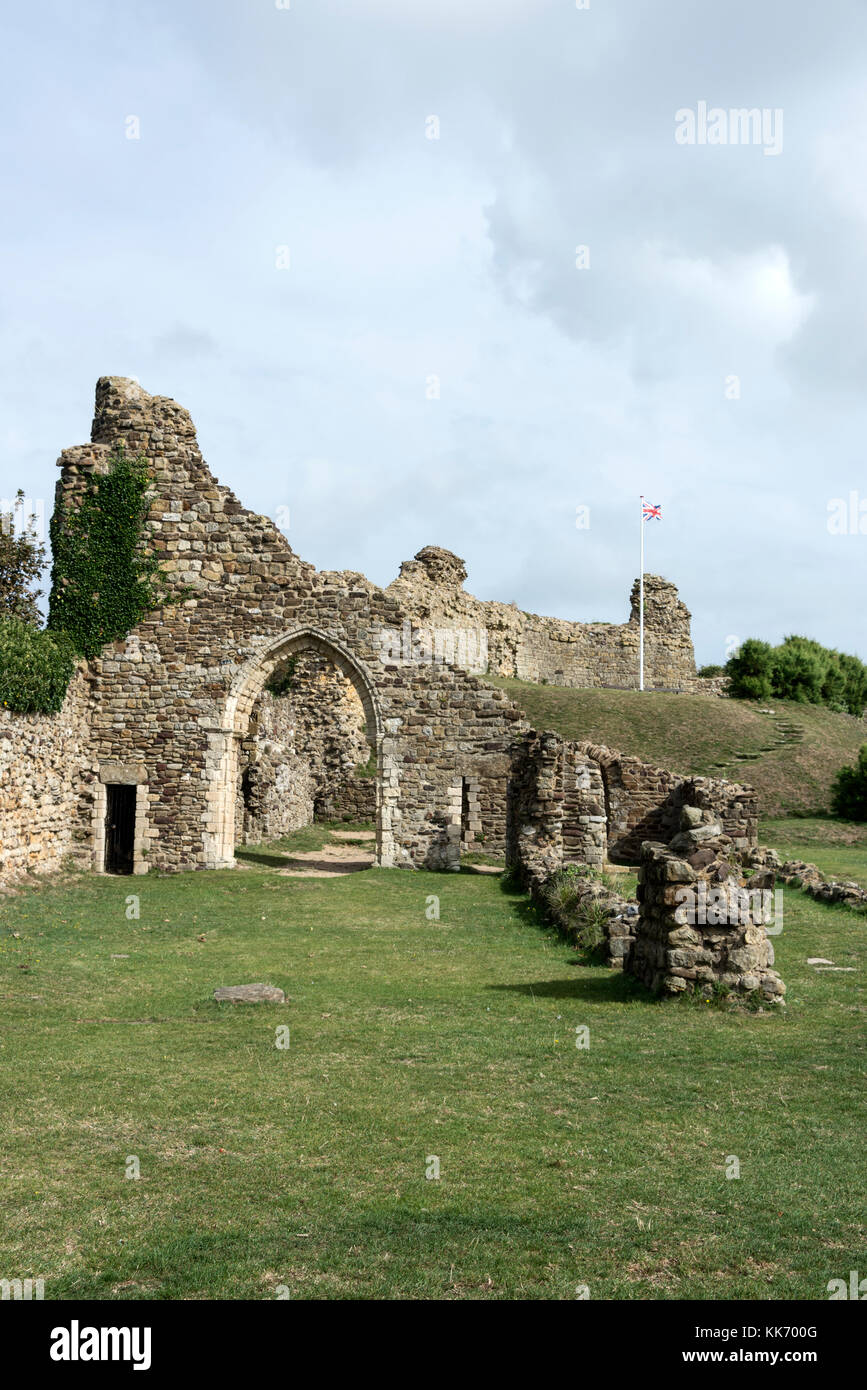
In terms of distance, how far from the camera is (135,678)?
72.0 feet

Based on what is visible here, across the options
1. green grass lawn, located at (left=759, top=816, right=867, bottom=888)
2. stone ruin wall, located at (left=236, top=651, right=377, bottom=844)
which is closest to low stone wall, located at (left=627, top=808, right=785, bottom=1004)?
green grass lawn, located at (left=759, top=816, right=867, bottom=888)

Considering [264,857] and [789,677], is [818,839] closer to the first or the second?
[264,857]

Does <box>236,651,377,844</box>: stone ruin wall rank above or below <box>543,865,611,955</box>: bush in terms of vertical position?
above

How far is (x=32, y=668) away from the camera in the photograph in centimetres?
1834

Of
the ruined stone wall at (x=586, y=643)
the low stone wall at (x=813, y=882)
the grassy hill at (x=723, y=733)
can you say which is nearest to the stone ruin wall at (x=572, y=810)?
the low stone wall at (x=813, y=882)

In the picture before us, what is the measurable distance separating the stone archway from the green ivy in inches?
101

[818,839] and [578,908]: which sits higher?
[818,839]

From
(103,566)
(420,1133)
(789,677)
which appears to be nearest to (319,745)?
(103,566)

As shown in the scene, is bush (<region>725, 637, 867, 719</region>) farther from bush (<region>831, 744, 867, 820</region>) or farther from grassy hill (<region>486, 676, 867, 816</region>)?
bush (<region>831, 744, 867, 820</region>)

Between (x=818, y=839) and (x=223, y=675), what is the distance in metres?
15.6

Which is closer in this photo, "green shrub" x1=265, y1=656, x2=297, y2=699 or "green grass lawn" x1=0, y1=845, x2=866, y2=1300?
"green grass lawn" x1=0, y1=845, x2=866, y2=1300

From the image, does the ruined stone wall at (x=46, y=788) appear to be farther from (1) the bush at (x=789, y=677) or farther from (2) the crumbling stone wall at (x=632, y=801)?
(1) the bush at (x=789, y=677)

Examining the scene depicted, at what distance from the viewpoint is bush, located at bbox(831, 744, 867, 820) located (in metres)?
28.5
